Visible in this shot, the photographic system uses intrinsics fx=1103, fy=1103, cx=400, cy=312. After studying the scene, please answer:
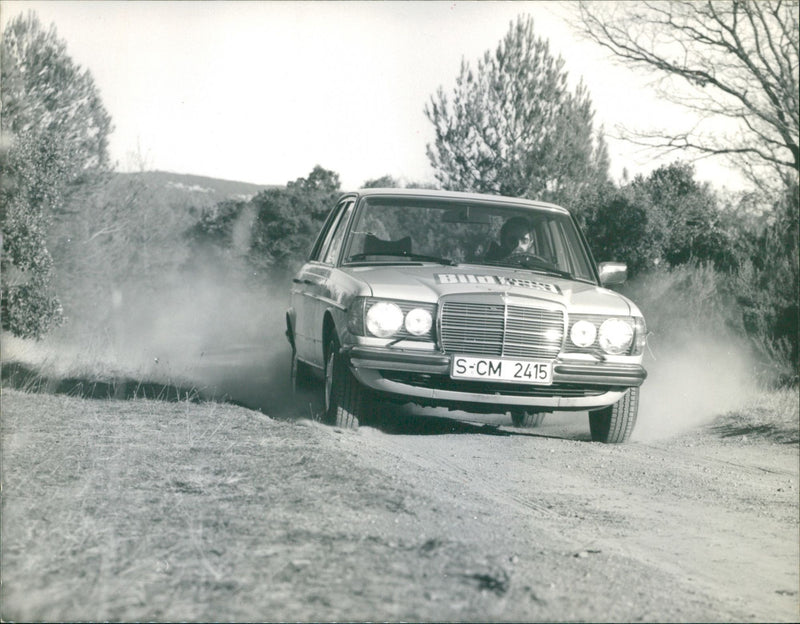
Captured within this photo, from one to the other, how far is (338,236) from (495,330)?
2129mm

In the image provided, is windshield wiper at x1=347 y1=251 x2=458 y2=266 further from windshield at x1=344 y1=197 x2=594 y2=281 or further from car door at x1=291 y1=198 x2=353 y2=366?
car door at x1=291 y1=198 x2=353 y2=366

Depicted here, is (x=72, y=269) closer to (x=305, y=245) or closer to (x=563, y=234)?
(x=305, y=245)

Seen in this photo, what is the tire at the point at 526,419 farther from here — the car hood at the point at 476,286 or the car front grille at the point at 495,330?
the car front grille at the point at 495,330

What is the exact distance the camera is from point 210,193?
91438mm

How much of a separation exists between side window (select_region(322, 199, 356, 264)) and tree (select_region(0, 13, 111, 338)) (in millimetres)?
14350

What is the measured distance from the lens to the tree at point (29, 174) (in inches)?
1065

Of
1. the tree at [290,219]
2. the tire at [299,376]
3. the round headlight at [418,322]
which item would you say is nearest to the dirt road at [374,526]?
Result: the round headlight at [418,322]

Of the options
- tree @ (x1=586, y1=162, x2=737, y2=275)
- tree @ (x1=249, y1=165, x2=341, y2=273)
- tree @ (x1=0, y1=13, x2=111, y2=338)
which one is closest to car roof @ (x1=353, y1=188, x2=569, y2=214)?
tree @ (x1=0, y1=13, x2=111, y2=338)

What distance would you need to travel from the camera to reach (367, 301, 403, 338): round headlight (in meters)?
7.21

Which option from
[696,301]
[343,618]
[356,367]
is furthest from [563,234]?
[696,301]

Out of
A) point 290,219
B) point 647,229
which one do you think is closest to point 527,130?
point 647,229

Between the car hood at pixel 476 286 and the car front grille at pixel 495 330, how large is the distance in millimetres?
113

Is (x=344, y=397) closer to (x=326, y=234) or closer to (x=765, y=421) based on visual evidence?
(x=326, y=234)

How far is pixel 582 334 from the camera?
7.45 metres
